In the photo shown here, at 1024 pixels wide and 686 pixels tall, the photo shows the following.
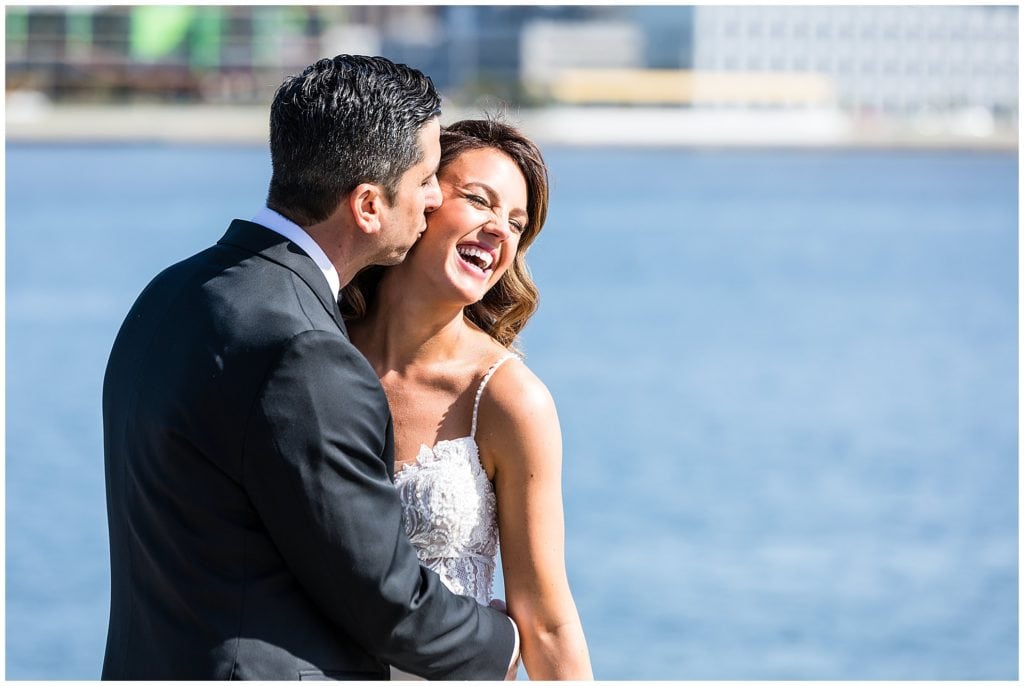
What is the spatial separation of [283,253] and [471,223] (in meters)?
0.62

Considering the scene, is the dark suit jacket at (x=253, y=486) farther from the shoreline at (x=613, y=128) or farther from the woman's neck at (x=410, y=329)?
the shoreline at (x=613, y=128)

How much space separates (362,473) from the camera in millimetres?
2252

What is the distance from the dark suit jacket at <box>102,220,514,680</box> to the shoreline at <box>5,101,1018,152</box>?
252ft

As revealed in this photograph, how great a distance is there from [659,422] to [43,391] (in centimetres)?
1039

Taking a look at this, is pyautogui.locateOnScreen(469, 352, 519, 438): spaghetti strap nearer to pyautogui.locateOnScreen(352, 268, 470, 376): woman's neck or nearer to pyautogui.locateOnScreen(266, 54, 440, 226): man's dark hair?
pyautogui.locateOnScreen(352, 268, 470, 376): woman's neck

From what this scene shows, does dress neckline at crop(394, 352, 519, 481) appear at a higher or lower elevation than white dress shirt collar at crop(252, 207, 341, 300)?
lower

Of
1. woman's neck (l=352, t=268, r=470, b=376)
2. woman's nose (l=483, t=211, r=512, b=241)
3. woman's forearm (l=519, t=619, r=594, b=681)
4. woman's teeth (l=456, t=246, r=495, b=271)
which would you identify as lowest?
woman's forearm (l=519, t=619, r=594, b=681)

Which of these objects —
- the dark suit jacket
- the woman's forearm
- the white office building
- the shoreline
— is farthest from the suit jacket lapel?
the white office building

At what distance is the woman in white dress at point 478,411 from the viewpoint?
2.86 meters

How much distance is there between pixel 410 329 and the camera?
9.99 feet

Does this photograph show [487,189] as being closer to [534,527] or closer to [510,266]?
[510,266]

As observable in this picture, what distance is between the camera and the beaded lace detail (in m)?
2.90

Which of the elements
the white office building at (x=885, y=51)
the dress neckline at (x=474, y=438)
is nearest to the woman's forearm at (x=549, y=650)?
the dress neckline at (x=474, y=438)

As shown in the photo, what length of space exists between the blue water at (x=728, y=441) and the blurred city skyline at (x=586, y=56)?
137 ft
